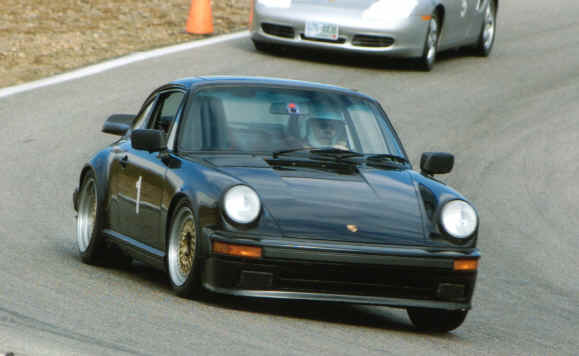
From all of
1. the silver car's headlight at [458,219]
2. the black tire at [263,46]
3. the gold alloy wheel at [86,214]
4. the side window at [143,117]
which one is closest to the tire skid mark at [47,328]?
the silver car's headlight at [458,219]

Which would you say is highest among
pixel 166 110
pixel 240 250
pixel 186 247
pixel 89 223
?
pixel 166 110

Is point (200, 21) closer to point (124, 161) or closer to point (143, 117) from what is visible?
point (143, 117)

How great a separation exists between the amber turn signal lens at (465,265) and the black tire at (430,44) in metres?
10.7

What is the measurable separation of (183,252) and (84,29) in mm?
13147

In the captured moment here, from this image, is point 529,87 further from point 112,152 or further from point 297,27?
point 112,152

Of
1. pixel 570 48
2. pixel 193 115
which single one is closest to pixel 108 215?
pixel 193 115

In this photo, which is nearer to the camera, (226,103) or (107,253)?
(226,103)

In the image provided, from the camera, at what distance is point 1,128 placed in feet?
44.5

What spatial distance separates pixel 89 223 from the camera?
8.66 meters

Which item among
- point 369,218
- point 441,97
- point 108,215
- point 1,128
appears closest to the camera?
point 369,218

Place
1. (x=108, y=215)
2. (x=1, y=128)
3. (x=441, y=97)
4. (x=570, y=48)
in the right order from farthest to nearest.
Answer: (x=570, y=48)
(x=441, y=97)
(x=1, y=128)
(x=108, y=215)

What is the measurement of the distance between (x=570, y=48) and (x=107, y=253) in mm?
13650

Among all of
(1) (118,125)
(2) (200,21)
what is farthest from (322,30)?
(1) (118,125)

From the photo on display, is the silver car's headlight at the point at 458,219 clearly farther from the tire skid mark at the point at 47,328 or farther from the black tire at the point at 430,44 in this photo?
the black tire at the point at 430,44
